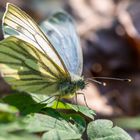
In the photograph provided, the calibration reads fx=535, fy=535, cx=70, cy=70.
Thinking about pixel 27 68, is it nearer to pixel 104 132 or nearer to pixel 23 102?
pixel 23 102

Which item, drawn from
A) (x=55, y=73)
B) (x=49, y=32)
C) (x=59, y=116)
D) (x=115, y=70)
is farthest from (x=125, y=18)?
(x=59, y=116)

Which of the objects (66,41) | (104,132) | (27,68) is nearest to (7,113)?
(104,132)

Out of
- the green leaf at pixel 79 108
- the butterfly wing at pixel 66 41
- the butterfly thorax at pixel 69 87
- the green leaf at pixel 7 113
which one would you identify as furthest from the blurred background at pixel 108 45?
the green leaf at pixel 7 113

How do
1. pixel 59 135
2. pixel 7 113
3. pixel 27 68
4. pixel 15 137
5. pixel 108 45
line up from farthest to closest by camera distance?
pixel 108 45, pixel 27 68, pixel 59 135, pixel 7 113, pixel 15 137

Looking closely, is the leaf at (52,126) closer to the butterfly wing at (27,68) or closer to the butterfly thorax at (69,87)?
the butterfly wing at (27,68)

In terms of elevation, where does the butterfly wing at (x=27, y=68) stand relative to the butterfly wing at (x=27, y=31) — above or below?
below

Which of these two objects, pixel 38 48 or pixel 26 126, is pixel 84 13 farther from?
pixel 26 126
